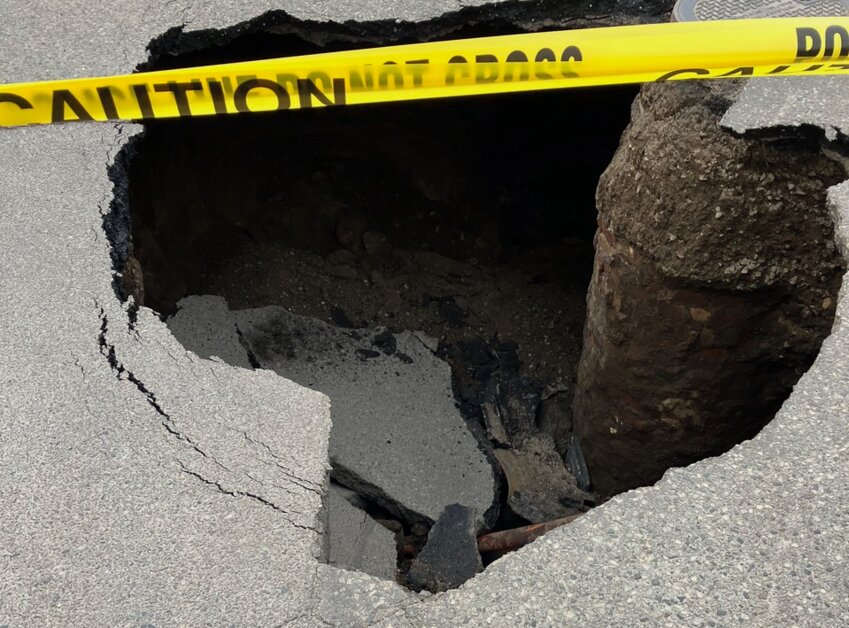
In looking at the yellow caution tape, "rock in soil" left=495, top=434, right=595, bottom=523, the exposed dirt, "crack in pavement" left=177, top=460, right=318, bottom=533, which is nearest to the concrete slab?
the exposed dirt

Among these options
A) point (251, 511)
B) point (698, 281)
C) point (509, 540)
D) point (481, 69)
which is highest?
point (481, 69)

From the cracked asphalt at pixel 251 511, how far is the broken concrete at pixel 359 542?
0.91 meters

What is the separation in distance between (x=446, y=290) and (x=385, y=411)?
1.09 metres

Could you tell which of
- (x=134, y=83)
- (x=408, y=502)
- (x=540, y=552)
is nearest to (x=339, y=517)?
(x=408, y=502)

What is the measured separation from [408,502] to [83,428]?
1.47 metres

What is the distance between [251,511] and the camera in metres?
1.83

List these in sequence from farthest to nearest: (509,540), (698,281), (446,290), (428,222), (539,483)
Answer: (428,222) < (446,290) < (539,483) < (698,281) < (509,540)

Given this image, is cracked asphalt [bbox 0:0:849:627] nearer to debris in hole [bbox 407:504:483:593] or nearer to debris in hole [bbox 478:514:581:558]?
debris in hole [bbox 407:504:483:593]

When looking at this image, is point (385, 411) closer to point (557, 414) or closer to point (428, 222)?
point (557, 414)

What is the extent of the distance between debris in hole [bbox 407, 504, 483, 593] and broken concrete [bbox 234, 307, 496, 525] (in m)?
0.23

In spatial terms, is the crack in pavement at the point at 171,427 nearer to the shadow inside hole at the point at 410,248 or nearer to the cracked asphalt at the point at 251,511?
the cracked asphalt at the point at 251,511

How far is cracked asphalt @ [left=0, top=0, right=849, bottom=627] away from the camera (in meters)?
1.63

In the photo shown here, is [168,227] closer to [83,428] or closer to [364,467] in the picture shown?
[364,467]

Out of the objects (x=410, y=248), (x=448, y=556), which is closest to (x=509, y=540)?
(x=448, y=556)
